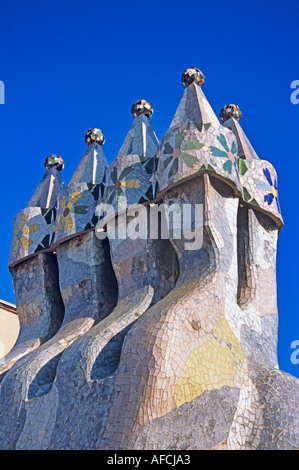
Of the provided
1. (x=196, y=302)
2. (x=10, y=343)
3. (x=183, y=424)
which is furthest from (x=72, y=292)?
(x=10, y=343)

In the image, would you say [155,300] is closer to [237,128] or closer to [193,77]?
[237,128]

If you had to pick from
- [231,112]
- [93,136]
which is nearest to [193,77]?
[231,112]

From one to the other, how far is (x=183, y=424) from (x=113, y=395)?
89 centimetres

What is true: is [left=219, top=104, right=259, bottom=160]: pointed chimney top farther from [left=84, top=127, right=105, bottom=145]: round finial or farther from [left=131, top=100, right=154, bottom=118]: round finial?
[left=84, top=127, right=105, bottom=145]: round finial

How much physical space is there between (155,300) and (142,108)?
350 cm

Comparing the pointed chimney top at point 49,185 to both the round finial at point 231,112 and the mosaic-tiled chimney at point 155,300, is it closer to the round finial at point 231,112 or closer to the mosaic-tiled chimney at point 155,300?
the mosaic-tiled chimney at point 155,300

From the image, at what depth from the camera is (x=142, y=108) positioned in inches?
402

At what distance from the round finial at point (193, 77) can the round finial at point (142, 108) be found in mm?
970

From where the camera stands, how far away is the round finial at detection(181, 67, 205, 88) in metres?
9.37

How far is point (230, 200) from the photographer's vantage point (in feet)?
27.0

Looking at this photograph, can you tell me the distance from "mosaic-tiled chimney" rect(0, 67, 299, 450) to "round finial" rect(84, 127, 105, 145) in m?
0.03

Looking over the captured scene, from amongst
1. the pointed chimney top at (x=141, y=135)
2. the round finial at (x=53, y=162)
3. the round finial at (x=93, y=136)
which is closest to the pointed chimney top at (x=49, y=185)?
the round finial at (x=53, y=162)

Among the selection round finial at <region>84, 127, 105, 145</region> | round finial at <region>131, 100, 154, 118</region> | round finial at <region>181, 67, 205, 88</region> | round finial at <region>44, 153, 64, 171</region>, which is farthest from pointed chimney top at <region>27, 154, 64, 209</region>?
round finial at <region>181, 67, 205, 88</region>

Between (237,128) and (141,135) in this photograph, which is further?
(141,135)
